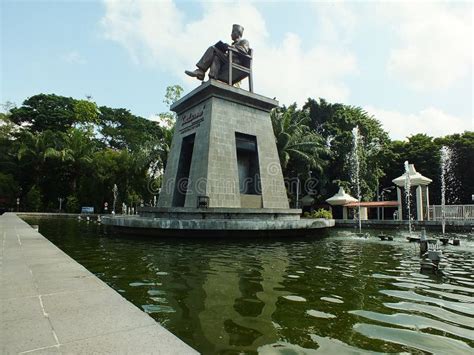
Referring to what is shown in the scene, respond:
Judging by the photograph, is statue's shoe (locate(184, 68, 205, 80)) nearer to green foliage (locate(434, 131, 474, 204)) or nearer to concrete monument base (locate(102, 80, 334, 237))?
concrete monument base (locate(102, 80, 334, 237))

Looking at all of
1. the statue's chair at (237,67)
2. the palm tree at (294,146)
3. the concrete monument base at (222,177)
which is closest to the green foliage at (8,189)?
the concrete monument base at (222,177)

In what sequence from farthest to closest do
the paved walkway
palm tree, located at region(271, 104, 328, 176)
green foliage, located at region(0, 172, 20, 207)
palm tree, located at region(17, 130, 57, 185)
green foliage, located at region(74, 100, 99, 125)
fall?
green foliage, located at region(74, 100, 99, 125) → palm tree, located at region(17, 130, 57, 185) → green foliage, located at region(0, 172, 20, 207) → palm tree, located at region(271, 104, 328, 176) → the paved walkway

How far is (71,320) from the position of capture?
8.54 ft

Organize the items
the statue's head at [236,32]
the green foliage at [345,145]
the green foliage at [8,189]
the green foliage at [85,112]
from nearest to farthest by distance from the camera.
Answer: the statue's head at [236,32], the green foliage at [345,145], the green foliage at [8,189], the green foliage at [85,112]

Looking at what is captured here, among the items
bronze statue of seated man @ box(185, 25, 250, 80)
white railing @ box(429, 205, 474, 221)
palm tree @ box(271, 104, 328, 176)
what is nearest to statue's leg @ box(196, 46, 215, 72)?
bronze statue of seated man @ box(185, 25, 250, 80)

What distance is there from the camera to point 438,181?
119ft

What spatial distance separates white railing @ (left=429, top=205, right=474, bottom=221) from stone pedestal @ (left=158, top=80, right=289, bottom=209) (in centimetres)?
1369

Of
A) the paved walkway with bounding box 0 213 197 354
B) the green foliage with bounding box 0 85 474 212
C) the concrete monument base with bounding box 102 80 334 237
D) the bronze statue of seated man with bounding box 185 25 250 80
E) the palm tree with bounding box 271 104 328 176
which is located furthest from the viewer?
the green foliage with bounding box 0 85 474 212

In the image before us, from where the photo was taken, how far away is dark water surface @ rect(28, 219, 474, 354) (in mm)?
2891

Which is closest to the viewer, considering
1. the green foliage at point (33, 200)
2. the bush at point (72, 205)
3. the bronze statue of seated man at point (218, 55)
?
the bronze statue of seated man at point (218, 55)

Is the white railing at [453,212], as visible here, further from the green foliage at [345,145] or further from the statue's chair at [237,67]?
the statue's chair at [237,67]

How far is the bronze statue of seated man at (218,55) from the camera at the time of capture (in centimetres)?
1708

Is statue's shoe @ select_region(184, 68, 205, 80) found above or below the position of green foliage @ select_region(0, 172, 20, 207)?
above

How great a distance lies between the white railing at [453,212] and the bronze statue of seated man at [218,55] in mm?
17842
